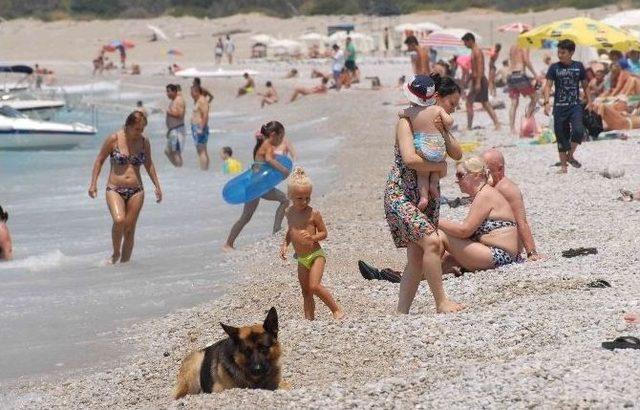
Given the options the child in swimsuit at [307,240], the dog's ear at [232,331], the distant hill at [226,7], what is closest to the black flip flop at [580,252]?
the child in swimsuit at [307,240]

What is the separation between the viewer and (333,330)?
717 cm

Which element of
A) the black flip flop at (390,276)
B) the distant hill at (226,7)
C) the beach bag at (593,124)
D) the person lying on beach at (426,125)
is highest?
the person lying on beach at (426,125)

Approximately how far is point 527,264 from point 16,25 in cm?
6845

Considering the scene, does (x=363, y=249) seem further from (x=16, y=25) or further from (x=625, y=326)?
(x=16, y=25)

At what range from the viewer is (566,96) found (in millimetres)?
13375

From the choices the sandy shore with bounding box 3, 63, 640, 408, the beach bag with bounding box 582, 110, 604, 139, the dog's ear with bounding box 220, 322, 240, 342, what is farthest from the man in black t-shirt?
the dog's ear with bounding box 220, 322, 240, 342

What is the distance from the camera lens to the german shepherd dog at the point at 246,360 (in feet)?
19.5

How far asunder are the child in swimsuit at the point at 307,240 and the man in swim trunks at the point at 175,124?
9945 mm

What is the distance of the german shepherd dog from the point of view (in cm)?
594

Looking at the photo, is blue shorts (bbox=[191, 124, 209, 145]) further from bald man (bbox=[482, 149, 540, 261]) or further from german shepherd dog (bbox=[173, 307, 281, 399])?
german shepherd dog (bbox=[173, 307, 281, 399])

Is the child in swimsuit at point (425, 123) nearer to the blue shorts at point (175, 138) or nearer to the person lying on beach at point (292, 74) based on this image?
the blue shorts at point (175, 138)

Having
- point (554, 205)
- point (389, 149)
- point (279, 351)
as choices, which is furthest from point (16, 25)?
point (279, 351)

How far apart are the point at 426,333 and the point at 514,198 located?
2117 mm

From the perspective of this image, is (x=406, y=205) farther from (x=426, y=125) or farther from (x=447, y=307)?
(x=447, y=307)
